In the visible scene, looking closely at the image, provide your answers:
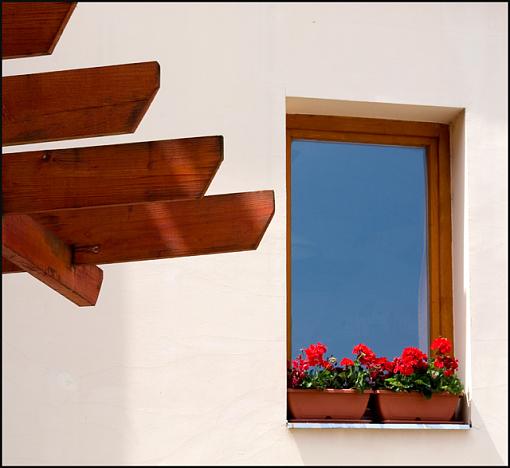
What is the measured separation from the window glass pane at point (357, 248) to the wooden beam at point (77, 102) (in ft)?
8.13

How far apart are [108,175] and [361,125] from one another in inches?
102

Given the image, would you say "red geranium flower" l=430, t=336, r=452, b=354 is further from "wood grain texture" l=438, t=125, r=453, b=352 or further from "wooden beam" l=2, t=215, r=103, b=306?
"wooden beam" l=2, t=215, r=103, b=306

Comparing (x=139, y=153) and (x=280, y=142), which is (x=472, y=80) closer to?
(x=280, y=142)

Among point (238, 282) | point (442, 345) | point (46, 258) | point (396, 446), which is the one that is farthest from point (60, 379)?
point (46, 258)

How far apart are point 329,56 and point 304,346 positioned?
1128 mm

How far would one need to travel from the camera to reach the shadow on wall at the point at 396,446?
12.6ft

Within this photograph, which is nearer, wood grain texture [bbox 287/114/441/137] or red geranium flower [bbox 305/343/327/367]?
red geranium flower [bbox 305/343/327/367]

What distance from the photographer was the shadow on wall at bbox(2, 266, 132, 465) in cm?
365

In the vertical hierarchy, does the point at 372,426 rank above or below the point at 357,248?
below

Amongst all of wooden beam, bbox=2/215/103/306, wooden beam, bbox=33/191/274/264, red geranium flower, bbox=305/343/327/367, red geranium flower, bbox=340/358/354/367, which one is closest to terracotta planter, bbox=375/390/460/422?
red geranium flower, bbox=340/358/354/367

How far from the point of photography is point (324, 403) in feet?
12.8

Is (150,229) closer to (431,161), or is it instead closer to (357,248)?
(357,248)

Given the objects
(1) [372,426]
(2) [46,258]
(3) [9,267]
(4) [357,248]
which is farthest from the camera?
(4) [357,248]

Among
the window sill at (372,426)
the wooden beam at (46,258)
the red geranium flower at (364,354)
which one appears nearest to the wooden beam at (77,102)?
the wooden beam at (46,258)
